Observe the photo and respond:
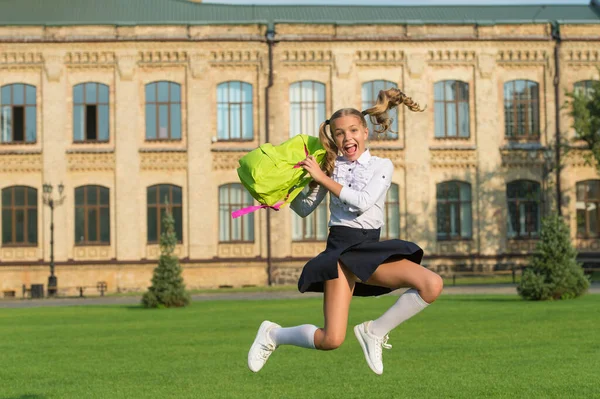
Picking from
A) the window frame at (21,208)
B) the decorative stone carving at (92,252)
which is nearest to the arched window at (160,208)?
the decorative stone carving at (92,252)

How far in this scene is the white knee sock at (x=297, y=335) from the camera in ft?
29.5

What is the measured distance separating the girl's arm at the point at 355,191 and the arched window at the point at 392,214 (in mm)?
37642

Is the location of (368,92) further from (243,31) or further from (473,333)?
(473,333)

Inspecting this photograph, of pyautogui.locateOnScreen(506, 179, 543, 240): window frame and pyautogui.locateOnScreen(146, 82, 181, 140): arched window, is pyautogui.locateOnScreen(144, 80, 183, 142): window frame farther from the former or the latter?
pyautogui.locateOnScreen(506, 179, 543, 240): window frame

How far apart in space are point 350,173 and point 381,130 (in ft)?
1.82

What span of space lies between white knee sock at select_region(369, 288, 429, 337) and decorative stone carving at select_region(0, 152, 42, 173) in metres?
38.3

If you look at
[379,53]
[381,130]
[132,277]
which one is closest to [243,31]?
[379,53]

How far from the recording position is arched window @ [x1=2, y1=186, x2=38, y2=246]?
45.7m

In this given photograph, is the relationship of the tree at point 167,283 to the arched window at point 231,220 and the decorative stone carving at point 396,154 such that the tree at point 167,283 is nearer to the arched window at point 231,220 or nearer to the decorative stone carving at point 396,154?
the arched window at point 231,220

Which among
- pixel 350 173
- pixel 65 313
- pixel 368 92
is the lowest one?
pixel 65 313

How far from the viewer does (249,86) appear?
46.2 meters

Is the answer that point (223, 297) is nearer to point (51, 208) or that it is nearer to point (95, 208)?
point (51, 208)

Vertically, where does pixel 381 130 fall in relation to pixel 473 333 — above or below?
above

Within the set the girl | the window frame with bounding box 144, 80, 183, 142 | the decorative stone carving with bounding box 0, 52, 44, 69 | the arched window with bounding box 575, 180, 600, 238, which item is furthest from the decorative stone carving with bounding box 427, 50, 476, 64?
the girl
